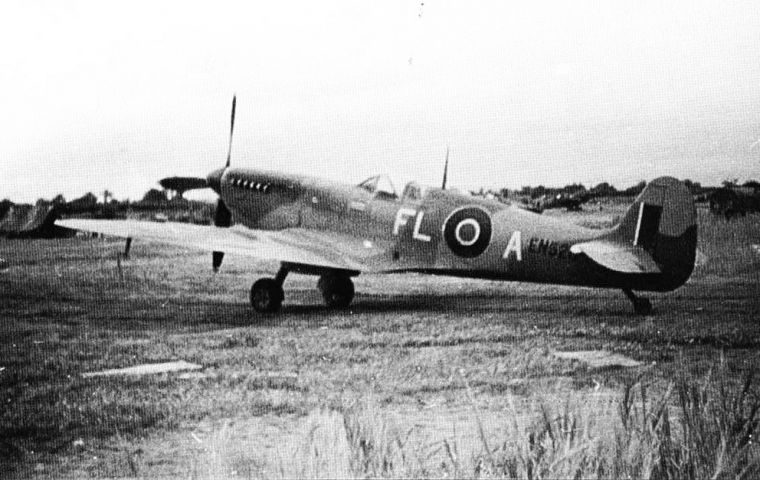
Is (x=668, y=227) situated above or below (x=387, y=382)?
above

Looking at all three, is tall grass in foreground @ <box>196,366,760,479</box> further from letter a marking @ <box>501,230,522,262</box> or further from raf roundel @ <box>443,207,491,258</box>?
raf roundel @ <box>443,207,491,258</box>

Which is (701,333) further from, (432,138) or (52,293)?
(52,293)

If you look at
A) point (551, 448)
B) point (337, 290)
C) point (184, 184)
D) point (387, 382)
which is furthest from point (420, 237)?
point (551, 448)

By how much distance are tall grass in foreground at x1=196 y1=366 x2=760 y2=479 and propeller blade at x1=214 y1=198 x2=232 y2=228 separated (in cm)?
577

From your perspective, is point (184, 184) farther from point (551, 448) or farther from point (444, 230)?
point (551, 448)

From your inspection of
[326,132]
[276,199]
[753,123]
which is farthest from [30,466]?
[276,199]

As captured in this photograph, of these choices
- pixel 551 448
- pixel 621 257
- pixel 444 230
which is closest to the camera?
pixel 551 448

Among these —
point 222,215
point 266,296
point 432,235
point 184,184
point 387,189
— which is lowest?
point 266,296

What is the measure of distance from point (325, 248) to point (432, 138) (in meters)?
2.40

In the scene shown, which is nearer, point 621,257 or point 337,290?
point 621,257

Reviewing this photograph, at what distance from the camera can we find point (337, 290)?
713cm

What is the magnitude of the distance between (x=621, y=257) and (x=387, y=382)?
8.17ft

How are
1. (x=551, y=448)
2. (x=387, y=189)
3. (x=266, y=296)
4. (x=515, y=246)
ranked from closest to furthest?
(x=551, y=448), (x=515, y=246), (x=266, y=296), (x=387, y=189)

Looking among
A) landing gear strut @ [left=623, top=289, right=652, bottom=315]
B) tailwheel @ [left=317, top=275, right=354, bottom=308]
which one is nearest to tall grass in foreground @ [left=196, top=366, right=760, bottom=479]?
landing gear strut @ [left=623, top=289, right=652, bottom=315]
